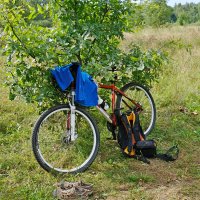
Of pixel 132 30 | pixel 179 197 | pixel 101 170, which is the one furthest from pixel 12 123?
pixel 179 197

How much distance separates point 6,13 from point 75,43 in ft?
3.23

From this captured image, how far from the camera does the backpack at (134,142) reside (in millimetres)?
4469

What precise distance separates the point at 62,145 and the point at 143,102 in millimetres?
1730

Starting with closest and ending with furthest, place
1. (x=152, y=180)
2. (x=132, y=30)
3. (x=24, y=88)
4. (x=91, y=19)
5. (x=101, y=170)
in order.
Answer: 1. (x=152, y=180)
2. (x=101, y=170)
3. (x=24, y=88)
4. (x=91, y=19)
5. (x=132, y=30)

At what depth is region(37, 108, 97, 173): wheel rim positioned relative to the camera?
13.5ft

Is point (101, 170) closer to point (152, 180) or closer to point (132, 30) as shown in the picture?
point (152, 180)

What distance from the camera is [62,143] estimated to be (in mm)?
4309

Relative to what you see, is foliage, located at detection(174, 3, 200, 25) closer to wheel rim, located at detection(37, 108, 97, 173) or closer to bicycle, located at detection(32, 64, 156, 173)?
bicycle, located at detection(32, 64, 156, 173)

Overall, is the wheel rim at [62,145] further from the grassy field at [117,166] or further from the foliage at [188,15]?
the foliage at [188,15]

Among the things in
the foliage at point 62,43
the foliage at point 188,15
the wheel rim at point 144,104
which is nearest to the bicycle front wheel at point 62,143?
the foliage at point 62,43

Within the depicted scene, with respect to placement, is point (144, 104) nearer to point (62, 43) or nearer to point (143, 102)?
point (143, 102)

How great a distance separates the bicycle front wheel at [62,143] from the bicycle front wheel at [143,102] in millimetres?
917

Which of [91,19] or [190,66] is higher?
[91,19]

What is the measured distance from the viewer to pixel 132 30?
5.45m
